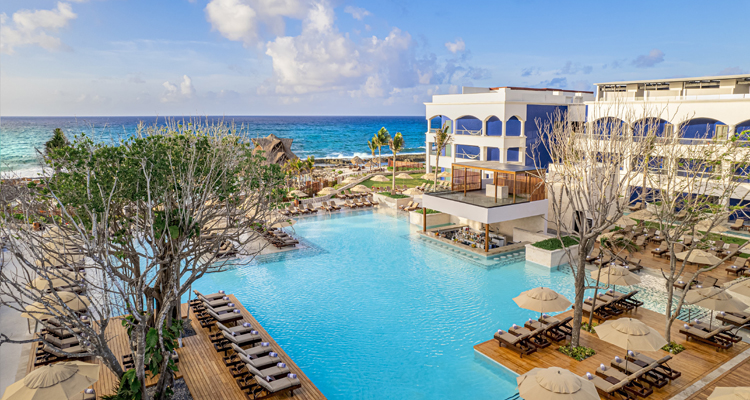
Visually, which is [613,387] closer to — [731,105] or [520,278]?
[520,278]

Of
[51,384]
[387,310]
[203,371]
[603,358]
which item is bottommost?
[387,310]

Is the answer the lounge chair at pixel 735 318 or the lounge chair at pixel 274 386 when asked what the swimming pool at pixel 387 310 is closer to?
the lounge chair at pixel 274 386

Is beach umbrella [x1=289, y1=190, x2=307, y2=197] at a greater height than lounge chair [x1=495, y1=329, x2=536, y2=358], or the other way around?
beach umbrella [x1=289, y1=190, x2=307, y2=197]

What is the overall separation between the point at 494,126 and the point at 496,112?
4.67 metres

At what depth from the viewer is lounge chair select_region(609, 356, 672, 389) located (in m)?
11.5

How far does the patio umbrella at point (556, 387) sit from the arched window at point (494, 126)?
34.8 meters

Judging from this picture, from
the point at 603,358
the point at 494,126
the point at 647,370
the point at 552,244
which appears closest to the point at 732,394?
the point at 647,370

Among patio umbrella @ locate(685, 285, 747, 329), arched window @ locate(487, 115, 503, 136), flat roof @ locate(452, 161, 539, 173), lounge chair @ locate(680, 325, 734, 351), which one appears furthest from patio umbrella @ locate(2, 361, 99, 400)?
arched window @ locate(487, 115, 503, 136)

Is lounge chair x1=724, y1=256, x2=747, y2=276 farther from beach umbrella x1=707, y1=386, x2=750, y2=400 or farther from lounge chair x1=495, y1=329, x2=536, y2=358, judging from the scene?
beach umbrella x1=707, y1=386, x2=750, y2=400

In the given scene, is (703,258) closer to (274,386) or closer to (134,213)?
(274,386)

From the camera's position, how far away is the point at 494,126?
4272 cm

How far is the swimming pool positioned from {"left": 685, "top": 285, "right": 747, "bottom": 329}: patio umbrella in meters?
4.55

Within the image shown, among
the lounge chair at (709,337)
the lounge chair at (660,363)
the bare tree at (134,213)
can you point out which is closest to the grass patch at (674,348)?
the lounge chair at (709,337)

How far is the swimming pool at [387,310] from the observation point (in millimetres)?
12453
